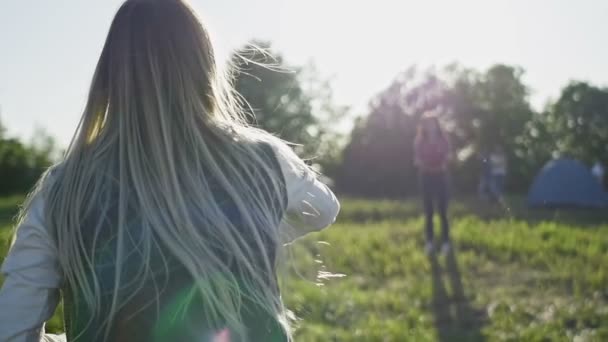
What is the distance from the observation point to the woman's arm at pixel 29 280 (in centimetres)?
163

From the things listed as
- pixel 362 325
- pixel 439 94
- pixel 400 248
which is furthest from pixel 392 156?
pixel 362 325

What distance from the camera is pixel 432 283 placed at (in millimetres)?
6910

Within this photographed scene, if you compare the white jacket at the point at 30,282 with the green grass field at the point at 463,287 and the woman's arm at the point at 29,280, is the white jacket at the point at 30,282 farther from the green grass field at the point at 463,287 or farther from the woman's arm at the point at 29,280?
the green grass field at the point at 463,287

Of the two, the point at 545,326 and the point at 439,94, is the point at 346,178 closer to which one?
the point at 439,94

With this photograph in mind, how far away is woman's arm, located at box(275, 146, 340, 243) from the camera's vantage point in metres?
1.87

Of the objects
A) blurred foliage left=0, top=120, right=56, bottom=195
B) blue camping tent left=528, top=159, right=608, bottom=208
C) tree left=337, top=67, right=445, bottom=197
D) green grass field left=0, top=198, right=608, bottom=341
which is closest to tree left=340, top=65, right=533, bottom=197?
tree left=337, top=67, right=445, bottom=197

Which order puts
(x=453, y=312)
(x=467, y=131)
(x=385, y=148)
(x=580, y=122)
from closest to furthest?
(x=453, y=312) < (x=385, y=148) < (x=467, y=131) < (x=580, y=122)

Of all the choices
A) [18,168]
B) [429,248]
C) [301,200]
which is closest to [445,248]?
[429,248]

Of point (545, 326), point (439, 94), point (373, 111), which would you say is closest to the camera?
point (545, 326)

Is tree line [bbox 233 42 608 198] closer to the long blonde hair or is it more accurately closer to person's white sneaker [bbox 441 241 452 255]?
person's white sneaker [bbox 441 241 452 255]

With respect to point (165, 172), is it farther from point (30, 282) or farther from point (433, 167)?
point (433, 167)

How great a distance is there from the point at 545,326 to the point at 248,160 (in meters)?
3.96

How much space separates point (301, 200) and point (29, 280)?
626mm

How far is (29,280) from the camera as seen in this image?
5.40 ft
